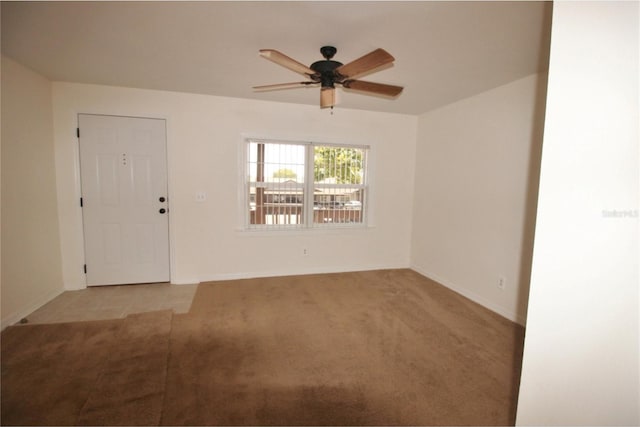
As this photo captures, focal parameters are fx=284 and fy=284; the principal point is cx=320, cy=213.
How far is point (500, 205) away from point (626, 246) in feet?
8.82

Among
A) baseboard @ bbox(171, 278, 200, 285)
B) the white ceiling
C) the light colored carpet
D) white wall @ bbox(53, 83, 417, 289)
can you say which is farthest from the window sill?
the white ceiling

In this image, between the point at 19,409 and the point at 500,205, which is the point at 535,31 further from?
the point at 19,409

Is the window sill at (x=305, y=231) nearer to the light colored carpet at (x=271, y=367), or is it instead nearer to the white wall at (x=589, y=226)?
the light colored carpet at (x=271, y=367)

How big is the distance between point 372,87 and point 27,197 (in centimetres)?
334

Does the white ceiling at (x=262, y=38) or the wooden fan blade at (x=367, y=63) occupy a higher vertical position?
the white ceiling at (x=262, y=38)

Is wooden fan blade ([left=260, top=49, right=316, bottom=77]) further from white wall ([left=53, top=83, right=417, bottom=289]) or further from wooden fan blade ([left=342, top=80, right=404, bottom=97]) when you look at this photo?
white wall ([left=53, top=83, right=417, bottom=289])

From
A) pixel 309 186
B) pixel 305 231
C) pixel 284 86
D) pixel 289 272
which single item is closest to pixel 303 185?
pixel 309 186

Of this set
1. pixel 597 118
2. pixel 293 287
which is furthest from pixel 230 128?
pixel 597 118

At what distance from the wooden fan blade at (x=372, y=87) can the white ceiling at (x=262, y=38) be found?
0.26 metres

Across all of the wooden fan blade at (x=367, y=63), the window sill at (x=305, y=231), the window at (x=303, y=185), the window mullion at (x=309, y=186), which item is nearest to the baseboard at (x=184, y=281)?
the window sill at (x=305, y=231)

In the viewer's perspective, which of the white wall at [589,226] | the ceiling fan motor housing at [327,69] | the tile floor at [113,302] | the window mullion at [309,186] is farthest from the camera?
the window mullion at [309,186]

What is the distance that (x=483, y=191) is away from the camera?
126 inches

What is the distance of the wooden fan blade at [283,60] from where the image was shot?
5.32 feet

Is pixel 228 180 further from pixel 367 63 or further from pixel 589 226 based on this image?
pixel 589 226
